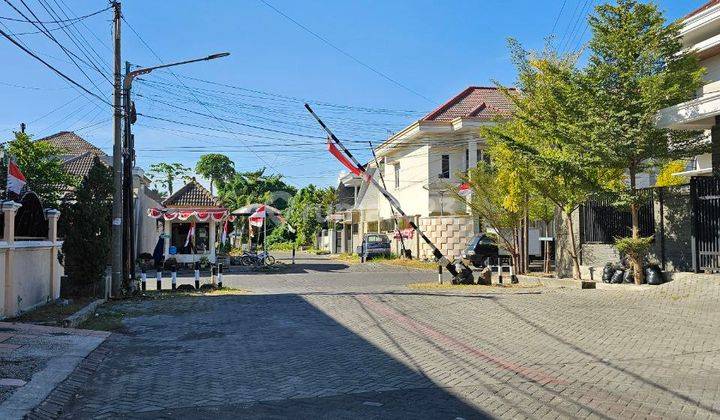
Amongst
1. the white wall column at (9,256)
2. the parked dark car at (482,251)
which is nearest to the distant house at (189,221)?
the parked dark car at (482,251)

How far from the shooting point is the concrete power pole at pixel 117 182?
17.5 metres

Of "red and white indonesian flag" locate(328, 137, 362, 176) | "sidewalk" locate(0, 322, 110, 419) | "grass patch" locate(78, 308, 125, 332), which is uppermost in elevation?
"red and white indonesian flag" locate(328, 137, 362, 176)

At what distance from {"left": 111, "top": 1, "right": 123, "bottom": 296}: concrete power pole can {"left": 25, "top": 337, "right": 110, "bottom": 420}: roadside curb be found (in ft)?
26.5

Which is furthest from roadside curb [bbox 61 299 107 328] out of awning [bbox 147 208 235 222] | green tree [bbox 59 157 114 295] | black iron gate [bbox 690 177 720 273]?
awning [bbox 147 208 235 222]

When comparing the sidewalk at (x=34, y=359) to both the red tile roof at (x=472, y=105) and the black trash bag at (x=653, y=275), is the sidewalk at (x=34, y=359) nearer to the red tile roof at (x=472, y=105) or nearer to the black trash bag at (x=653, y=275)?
the black trash bag at (x=653, y=275)

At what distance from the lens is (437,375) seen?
8.02 meters

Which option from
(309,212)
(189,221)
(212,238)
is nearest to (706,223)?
(212,238)

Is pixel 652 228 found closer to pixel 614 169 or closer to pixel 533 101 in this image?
pixel 614 169

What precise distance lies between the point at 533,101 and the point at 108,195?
1312cm

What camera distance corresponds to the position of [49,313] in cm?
1340

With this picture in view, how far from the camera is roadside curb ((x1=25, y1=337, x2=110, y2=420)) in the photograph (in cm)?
640

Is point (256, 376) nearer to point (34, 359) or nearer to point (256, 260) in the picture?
point (34, 359)

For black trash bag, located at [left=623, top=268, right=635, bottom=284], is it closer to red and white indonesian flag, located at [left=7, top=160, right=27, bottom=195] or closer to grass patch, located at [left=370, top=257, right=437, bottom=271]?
grass patch, located at [left=370, top=257, right=437, bottom=271]

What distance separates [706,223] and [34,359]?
48.9 ft
